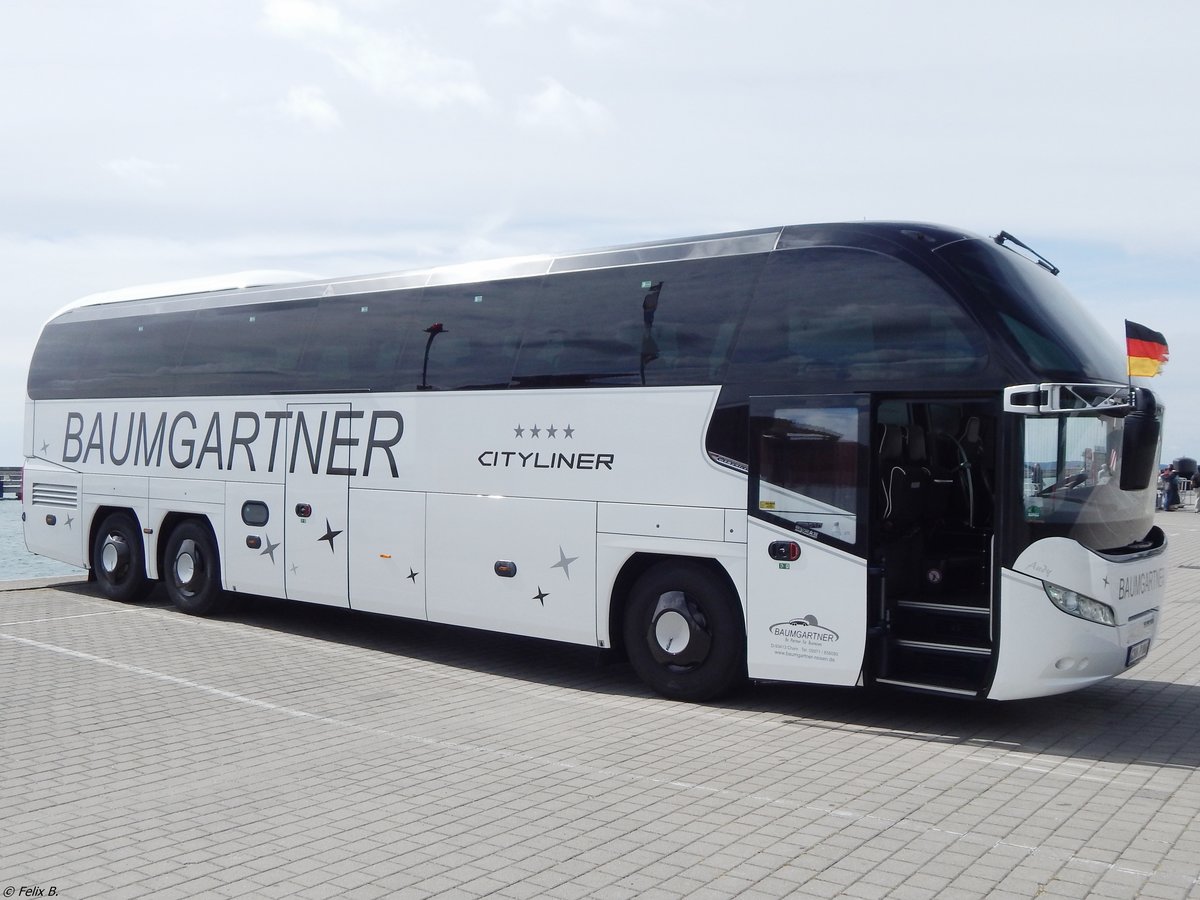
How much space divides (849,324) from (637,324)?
5.95 feet

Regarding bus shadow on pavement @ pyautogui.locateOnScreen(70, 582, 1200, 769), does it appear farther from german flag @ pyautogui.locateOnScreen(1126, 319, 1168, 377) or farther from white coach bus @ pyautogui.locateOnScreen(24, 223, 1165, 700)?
german flag @ pyautogui.locateOnScreen(1126, 319, 1168, 377)

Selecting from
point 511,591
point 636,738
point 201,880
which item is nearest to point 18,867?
point 201,880

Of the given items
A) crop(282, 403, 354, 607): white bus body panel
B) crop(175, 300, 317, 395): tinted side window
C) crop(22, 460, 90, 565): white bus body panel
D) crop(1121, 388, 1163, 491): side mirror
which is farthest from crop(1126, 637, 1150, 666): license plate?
crop(22, 460, 90, 565): white bus body panel

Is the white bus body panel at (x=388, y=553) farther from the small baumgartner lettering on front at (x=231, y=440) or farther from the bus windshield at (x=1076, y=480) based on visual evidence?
the bus windshield at (x=1076, y=480)

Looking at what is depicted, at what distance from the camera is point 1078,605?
25.2 feet

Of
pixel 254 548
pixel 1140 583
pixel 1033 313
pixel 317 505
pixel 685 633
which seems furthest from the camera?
pixel 254 548

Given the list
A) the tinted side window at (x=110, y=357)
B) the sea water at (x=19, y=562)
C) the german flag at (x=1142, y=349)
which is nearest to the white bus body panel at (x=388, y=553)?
the tinted side window at (x=110, y=357)

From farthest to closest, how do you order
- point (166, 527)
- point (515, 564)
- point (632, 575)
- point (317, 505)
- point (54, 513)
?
1. point (54, 513)
2. point (166, 527)
3. point (317, 505)
4. point (515, 564)
5. point (632, 575)

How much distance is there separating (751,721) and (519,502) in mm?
2795

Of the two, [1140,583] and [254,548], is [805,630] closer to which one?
[1140,583]

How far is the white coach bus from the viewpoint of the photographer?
7.77 meters

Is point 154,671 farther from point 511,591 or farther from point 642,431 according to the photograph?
point 642,431

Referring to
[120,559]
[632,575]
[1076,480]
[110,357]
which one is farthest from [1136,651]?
[110,357]

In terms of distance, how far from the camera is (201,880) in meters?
5.11
